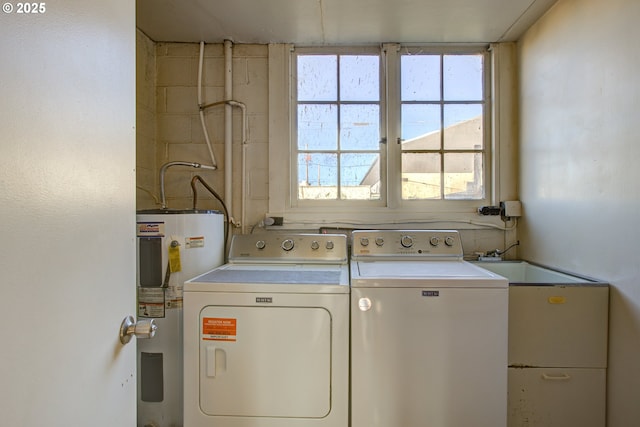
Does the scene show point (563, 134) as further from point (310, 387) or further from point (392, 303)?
point (310, 387)

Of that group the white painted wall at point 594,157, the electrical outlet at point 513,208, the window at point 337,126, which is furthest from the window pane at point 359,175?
the white painted wall at point 594,157

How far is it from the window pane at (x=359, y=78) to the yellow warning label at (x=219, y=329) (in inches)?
63.7

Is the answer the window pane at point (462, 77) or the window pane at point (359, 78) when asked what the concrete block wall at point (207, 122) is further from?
the window pane at point (462, 77)

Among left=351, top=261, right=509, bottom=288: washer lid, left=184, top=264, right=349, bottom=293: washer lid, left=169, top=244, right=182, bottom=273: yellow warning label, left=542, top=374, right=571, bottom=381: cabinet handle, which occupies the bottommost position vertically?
left=542, top=374, right=571, bottom=381: cabinet handle

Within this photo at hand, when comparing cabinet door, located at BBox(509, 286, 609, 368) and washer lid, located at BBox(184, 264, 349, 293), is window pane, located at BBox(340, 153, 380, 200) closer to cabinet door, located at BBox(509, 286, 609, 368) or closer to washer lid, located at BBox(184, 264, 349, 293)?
washer lid, located at BBox(184, 264, 349, 293)

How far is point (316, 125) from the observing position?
2215 millimetres

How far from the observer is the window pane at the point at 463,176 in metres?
2.17

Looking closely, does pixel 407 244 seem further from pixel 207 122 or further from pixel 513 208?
pixel 207 122

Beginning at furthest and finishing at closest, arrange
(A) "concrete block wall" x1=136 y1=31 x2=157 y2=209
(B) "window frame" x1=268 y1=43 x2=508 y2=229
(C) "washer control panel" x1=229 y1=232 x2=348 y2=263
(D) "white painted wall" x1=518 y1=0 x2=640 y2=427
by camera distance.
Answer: (B) "window frame" x1=268 y1=43 x2=508 y2=229 < (A) "concrete block wall" x1=136 y1=31 x2=157 y2=209 < (C) "washer control panel" x1=229 y1=232 x2=348 y2=263 < (D) "white painted wall" x1=518 y1=0 x2=640 y2=427

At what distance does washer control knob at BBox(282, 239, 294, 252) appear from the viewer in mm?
1806

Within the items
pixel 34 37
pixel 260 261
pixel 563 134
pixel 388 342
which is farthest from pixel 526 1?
pixel 34 37

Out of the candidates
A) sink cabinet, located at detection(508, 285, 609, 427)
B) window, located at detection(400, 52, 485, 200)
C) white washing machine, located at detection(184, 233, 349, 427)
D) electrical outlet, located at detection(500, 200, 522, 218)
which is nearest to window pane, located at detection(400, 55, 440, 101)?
window, located at detection(400, 52, 485, 200)

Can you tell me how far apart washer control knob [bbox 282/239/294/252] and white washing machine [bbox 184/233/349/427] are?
46 centimetres

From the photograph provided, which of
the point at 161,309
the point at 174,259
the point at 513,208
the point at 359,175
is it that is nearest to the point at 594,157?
the point at 513,208
